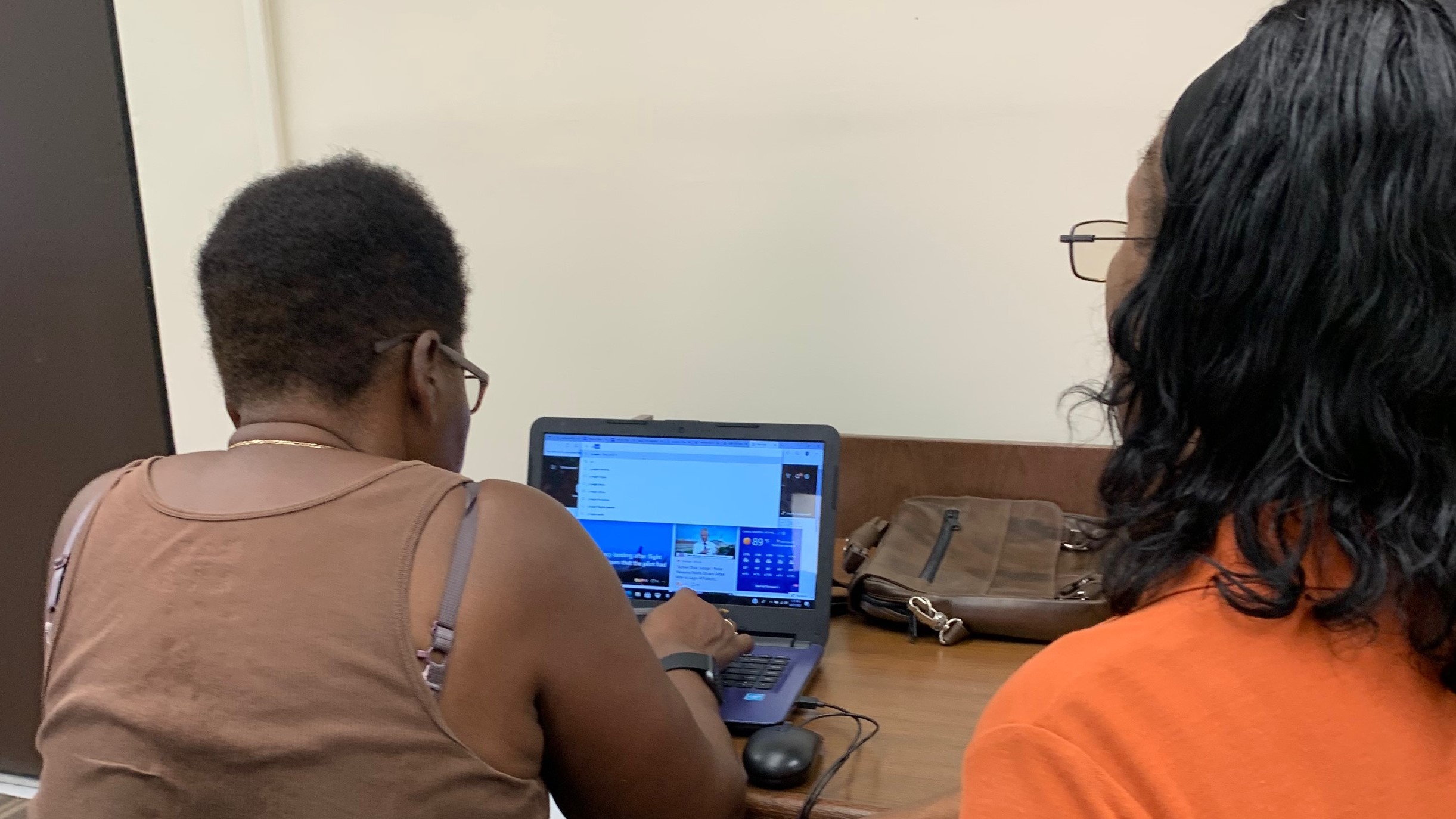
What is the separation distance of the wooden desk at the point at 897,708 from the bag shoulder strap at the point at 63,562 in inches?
23.5

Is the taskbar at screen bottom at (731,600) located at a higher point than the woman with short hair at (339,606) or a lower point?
lower

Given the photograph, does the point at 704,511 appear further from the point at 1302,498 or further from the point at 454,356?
the point at 1302,498

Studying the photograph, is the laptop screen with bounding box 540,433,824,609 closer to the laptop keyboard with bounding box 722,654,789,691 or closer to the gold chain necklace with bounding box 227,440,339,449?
the laptop keyboard with bounding box 722,654,789,691

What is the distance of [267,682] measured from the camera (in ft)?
2.09

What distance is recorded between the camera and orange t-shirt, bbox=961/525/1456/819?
0.40 meters

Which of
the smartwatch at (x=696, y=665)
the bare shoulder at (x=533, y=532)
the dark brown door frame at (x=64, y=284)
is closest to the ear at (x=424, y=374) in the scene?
the bare shoulder at (x=533, y=532)

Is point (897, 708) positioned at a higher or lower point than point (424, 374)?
lower

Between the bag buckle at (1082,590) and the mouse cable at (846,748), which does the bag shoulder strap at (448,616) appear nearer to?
the mouse cable at (846,748)

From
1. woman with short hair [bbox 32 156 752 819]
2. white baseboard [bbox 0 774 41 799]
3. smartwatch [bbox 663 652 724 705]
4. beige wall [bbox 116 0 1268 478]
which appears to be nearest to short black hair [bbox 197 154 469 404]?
woman with short hair [bbox 32 156 752 819]

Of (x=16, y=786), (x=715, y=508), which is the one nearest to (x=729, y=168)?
(x=715, y=508)

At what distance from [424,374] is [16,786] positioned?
2136mm

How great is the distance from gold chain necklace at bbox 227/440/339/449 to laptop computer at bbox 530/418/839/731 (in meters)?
0.52

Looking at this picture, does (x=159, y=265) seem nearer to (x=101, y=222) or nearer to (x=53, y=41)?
(x=101, y=222)

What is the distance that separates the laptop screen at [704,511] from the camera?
118 cm
